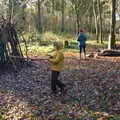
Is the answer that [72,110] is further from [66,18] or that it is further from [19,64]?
[66,18]

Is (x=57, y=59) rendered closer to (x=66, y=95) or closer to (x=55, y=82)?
(x=55, y=82)

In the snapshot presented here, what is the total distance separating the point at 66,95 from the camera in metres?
12.1

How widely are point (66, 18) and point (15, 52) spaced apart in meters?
41.8

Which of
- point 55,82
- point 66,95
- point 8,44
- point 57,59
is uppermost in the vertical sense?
point 8,44

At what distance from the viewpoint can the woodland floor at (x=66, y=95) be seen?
10.2 m

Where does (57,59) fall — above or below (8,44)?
below

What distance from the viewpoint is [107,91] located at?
12.2 meters

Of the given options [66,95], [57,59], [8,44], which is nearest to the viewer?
[57,59]

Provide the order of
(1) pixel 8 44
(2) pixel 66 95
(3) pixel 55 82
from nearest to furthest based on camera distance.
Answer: (2) pixel 66 95, (3) pixel 55 82, (1) pixel 8 44

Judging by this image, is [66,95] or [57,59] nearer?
[57,59]

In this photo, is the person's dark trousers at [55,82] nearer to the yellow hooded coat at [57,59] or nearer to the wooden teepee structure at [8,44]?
the yellow hooded coat at [57,59]

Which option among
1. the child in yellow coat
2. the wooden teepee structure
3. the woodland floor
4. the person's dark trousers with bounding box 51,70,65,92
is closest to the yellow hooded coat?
the child in yellow coat

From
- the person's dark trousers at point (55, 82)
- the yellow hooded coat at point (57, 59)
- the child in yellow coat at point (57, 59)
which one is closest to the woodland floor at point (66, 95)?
the person's dark trousers at point (55, 82)

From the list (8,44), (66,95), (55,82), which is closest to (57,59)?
(55,82)
